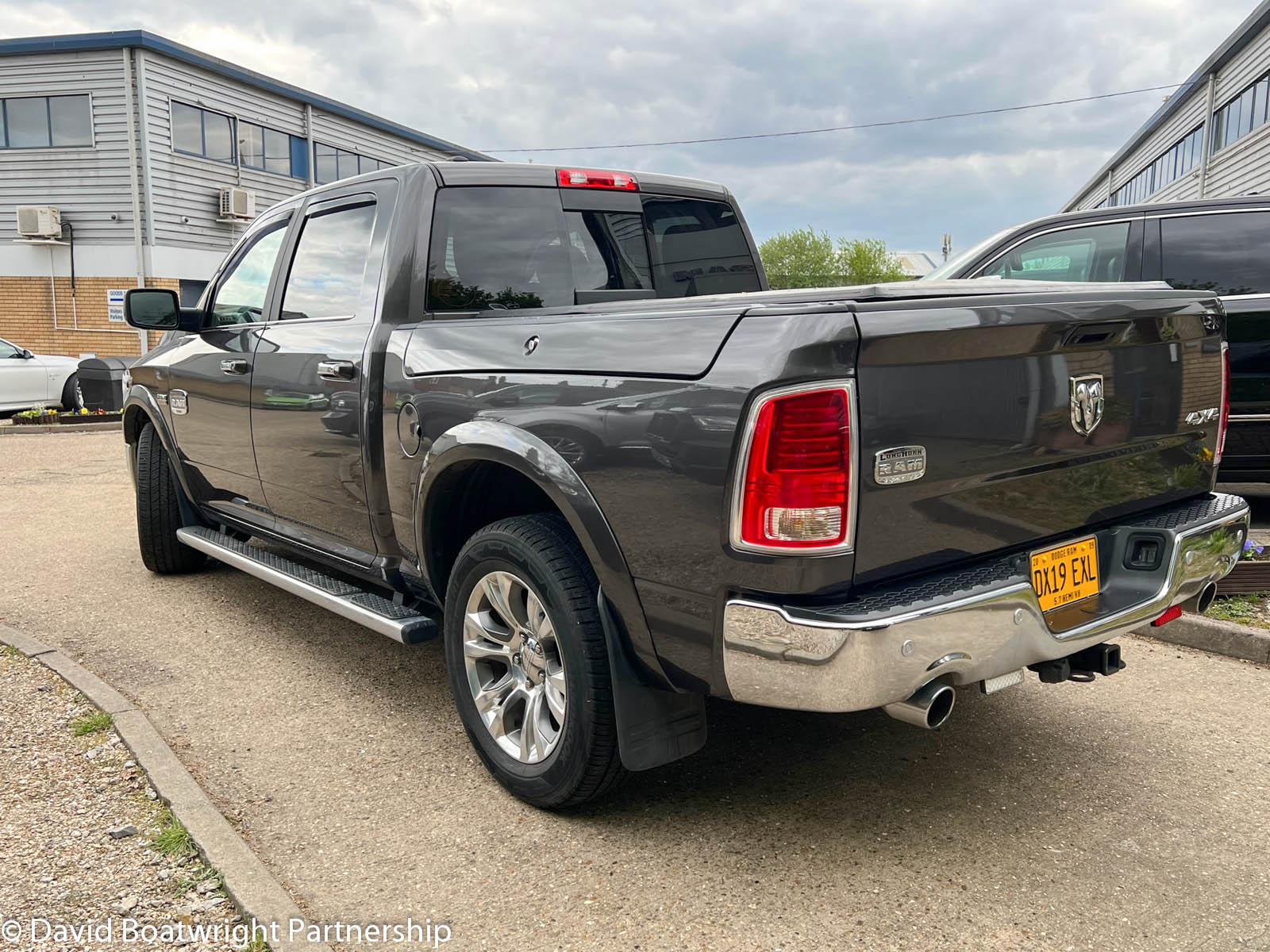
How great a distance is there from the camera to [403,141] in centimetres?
2883

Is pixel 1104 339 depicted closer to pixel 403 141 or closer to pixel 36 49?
pixel 36 49

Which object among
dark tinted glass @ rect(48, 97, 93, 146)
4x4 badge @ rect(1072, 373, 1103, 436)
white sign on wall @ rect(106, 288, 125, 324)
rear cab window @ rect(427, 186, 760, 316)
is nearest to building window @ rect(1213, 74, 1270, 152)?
rear cab window @ rect(427, 186, 760, 316)

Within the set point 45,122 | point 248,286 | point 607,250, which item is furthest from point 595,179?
point 45,122

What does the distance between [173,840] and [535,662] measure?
109 cm

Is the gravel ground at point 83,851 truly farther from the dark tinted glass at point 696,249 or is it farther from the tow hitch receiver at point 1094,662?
the dark tinted glass at point 696,249

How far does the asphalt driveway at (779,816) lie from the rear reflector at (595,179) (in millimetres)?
2069

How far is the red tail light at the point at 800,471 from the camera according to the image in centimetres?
211

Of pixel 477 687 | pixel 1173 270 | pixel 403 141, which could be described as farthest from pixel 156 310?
pixel 403 141

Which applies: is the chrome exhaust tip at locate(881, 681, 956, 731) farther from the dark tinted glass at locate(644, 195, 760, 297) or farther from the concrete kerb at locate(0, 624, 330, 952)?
the dark tinted glass at locate(644, 195, 760, 297)

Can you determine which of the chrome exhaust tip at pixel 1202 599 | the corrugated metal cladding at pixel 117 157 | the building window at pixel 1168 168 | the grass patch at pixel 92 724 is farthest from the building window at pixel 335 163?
the chrome exhaust tip at pixel 1202 599

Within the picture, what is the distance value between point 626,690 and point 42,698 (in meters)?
2.56

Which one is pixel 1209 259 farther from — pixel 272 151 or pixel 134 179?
pixel 272 151

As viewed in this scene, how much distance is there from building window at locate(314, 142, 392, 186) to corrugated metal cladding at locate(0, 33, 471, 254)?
9.58 feet

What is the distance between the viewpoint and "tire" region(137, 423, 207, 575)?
5355mm
